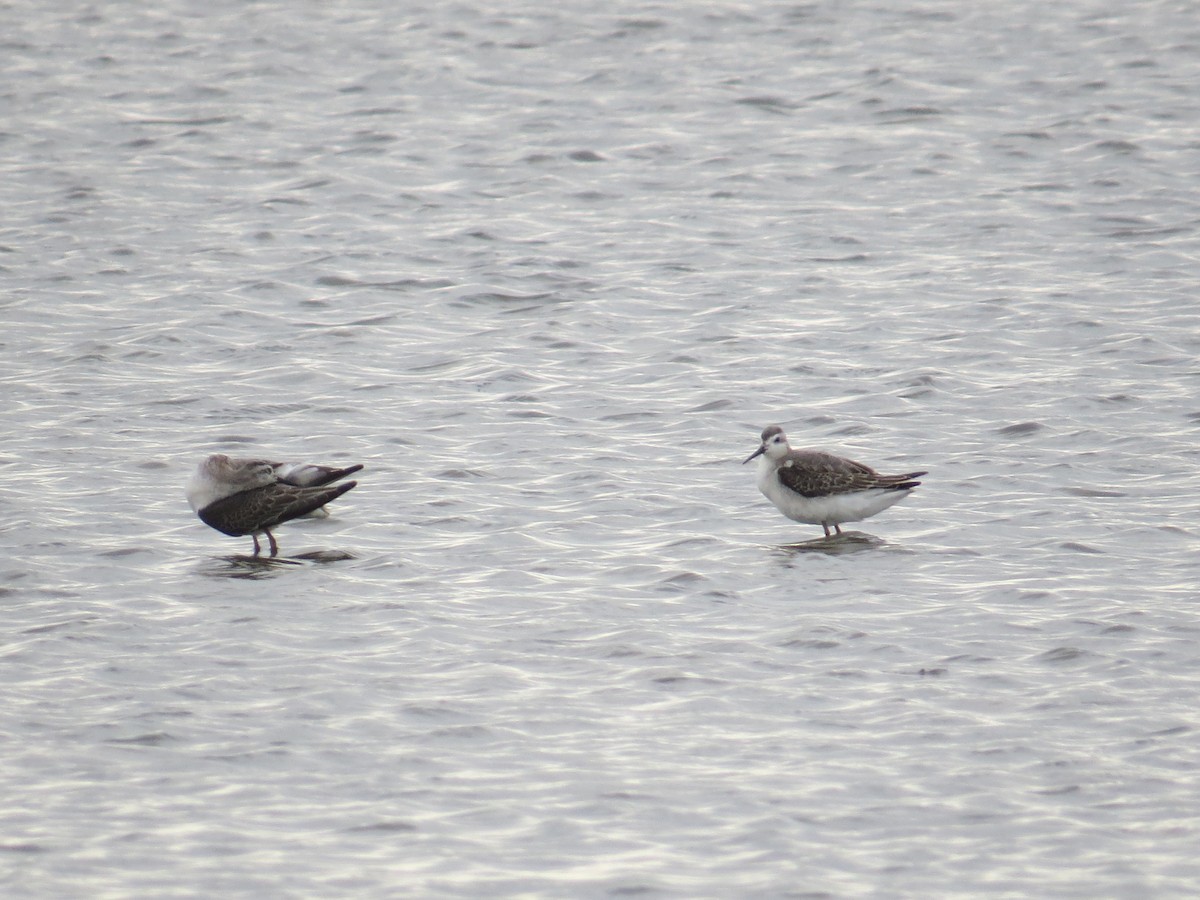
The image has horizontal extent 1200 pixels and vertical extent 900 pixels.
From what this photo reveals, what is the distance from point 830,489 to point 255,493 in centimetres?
457

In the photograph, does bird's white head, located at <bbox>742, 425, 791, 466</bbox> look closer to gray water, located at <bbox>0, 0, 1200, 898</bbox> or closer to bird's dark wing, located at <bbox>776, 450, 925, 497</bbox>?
bird's dark wing, located at <bbox>776, 450, 925, 497</bbox>

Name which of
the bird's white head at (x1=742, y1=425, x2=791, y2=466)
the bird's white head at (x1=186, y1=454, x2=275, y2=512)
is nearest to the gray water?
the bird's white head at (x1=186, y1=454, x2=275, y2=512)

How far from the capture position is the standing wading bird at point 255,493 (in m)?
13.3

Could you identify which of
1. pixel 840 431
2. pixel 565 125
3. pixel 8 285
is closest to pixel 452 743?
pixel 840 431

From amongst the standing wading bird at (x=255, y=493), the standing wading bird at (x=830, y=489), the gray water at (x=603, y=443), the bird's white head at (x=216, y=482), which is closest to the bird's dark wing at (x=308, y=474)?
the standing wading bird at (x=255, y=493)

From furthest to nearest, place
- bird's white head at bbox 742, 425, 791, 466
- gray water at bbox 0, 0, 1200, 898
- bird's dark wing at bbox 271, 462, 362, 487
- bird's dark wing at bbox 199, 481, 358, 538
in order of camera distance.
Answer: bird's white head at bbox 742, 425, 791, 466, bird's dark wing at bbox 271, 462, 362, 487, bird's dark wing at bbox 199, 481, 358, 538, gray water at bbox 0, 0, 1200, 898

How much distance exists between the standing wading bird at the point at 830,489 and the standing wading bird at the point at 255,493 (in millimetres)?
3465

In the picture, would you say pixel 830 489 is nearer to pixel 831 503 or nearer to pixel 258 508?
pixel 831 503

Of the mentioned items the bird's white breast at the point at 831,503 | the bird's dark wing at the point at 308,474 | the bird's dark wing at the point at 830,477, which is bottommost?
the bird's white breast at the point at 831,503

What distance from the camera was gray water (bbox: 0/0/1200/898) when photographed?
9125 millimetres

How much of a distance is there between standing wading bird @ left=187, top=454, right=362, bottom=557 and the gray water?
341 millimetres

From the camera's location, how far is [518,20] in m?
33.2

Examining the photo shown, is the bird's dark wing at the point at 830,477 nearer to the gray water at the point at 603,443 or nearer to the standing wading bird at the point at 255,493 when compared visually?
the gray water at the point at 603,443

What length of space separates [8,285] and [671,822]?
47.5 ft
